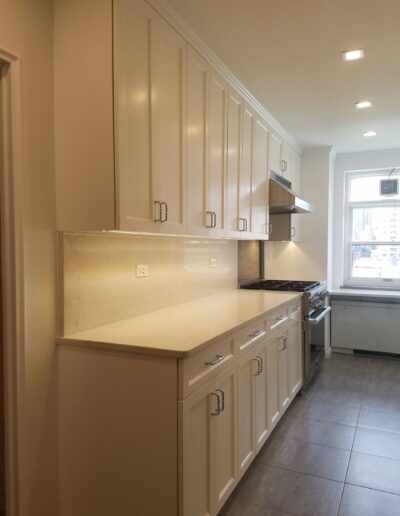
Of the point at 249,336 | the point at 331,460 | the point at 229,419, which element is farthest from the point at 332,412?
the point at 229,419

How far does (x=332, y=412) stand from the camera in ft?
10.3

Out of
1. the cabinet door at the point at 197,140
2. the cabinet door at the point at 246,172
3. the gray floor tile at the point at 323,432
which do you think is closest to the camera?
the cabinet door at the point at 197,140

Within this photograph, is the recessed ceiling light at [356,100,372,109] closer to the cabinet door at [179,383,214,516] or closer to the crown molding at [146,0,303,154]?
the crown molding at [146,0,303,154]

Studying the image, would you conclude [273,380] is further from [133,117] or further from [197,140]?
[133,117]

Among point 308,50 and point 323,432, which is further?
point 323,432

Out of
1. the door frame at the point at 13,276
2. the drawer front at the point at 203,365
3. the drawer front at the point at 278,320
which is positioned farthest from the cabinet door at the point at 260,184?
the door frame at the point at 13,276

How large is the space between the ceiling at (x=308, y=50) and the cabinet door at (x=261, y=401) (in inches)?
71.2

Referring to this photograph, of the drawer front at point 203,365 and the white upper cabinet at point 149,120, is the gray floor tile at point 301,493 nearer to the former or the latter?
the drawer front at point 203,365

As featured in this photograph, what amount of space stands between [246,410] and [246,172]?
175cm

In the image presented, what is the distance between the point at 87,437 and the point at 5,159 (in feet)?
3.93

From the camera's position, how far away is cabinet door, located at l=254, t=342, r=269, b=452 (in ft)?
7.63

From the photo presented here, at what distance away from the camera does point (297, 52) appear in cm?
236

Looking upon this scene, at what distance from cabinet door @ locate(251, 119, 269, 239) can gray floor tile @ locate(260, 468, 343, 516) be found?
1.75 m

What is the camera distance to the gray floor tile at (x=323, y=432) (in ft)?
8.75
